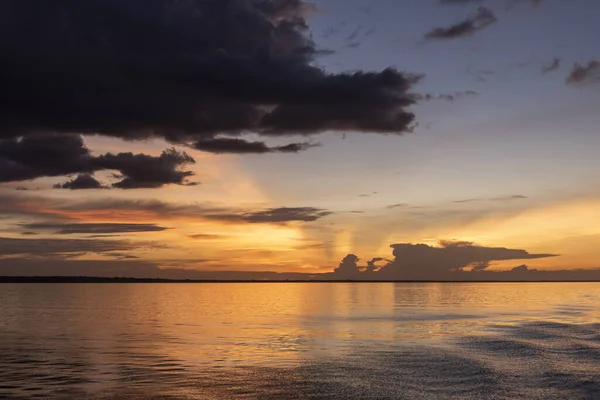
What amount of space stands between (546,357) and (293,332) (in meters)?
28.2

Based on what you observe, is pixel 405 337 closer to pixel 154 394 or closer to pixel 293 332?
pixel 293 332

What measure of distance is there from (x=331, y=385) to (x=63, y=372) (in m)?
17.5

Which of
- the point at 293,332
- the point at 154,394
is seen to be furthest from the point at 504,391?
the point at 293,332

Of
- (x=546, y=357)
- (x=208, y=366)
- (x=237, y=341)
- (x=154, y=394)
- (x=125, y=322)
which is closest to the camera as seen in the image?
(x=154, y=394)

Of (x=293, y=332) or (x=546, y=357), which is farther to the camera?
(x=293, y=332)

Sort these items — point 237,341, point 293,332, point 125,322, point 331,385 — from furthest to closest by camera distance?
1. point 125,322
2. point 293,332
3. point 237,341
4. point 331,385

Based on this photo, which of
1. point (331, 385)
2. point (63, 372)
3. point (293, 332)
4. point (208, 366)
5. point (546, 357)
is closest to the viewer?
point (331, 385)

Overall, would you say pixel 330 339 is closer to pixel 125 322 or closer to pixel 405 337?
pixel 405 337

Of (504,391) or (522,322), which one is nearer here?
(504,391)

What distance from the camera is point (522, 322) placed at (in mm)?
82750

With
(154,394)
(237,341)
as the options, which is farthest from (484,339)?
(154,394)

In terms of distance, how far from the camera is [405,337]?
204ft

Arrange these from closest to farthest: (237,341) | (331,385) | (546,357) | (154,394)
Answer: (154,394)
(331,385)
(546,357)
(237,341)

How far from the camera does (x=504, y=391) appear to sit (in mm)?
34812
